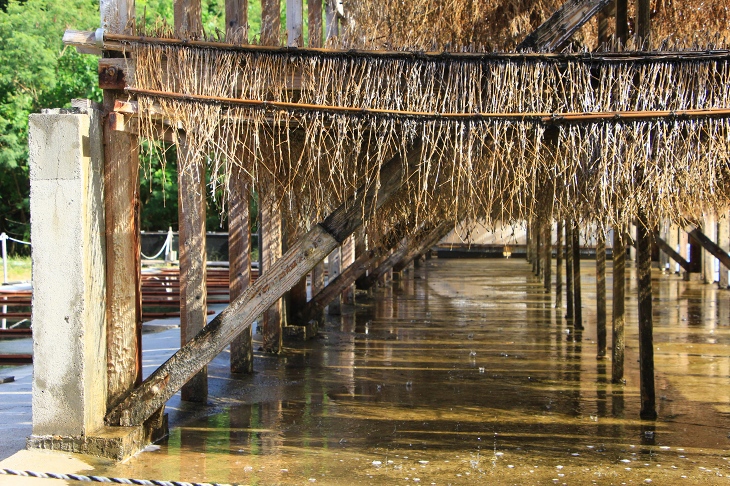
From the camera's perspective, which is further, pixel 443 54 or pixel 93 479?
pixel 443 54

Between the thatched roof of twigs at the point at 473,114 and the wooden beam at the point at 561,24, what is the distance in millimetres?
562

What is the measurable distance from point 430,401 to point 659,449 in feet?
7.86

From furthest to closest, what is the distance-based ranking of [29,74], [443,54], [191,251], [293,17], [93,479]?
[29,74] < [293,17] < [191,251] < [443,54] < [93,479]

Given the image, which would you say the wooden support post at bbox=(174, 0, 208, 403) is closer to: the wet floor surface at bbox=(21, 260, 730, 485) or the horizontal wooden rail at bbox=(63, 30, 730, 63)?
the wet floor surface at bbox=(21, 260, 730, 485)

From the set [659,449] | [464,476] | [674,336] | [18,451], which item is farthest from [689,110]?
[674,336]

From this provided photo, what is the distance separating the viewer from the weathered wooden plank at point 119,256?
260 inches

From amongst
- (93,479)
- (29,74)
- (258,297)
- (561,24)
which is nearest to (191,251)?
(258,297)

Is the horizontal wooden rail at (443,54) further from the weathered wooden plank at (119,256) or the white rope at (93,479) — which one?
the white rope at (93,479)

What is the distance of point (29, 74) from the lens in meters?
30.2

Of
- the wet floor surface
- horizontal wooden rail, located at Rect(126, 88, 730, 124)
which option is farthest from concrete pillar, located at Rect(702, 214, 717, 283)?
horizontal wooden rail, located at Rect(126, 88, 730, 124)

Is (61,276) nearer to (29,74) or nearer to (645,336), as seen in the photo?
(645,336)

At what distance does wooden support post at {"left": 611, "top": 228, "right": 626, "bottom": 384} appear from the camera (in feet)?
28.8

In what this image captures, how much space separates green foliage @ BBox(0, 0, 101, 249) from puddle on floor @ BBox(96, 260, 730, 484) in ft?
66.6

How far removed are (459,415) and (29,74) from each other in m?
26.2
